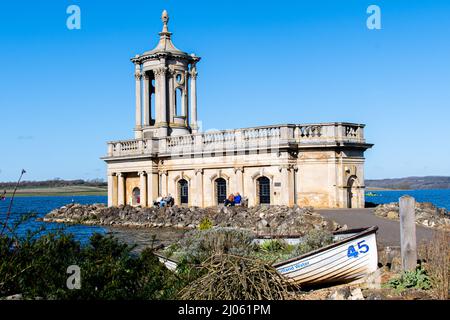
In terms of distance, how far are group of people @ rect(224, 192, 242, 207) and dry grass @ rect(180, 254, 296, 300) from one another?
24.9 m

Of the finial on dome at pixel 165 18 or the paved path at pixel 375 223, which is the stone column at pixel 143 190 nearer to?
the finial on dome at pixel 165 18

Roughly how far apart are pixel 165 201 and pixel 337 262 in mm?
26412

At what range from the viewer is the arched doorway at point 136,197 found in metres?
43.0

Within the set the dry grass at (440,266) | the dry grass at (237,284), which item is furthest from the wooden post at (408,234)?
the dry grass at (237,284)

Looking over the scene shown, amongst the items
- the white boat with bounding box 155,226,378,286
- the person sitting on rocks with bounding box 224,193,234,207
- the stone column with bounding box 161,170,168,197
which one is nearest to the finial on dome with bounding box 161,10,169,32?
the stone column with bounding box 161,170,168,197

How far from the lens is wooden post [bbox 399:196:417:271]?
13555 millimetres

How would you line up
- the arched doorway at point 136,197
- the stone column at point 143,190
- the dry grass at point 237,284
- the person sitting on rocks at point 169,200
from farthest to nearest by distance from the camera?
the arched doorway at point 136,197
the stone column at point 143,190
the person sitting on rocks at point 169,200
the dry grass at point 237,284

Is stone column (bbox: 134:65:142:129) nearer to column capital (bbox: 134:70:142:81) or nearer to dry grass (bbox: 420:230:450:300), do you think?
column capital (bbox: 134:70:142:81)

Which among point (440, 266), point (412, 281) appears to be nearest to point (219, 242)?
point (412, 281)

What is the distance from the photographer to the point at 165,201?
39062mm

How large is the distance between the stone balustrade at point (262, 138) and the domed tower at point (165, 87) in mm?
2381
